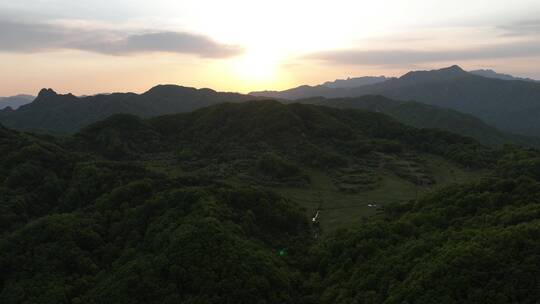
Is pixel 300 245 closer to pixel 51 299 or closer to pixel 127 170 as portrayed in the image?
pixel 51 299

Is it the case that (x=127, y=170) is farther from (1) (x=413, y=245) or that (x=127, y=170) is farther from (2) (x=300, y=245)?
(1) (x=413, y=245)

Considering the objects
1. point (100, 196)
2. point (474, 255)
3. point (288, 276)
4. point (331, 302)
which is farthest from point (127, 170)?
point (474, 255)

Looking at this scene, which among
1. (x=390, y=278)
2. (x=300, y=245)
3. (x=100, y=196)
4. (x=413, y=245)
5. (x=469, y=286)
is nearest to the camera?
(x=469, y=286)

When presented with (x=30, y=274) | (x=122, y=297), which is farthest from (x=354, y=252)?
(x=30, y=274)

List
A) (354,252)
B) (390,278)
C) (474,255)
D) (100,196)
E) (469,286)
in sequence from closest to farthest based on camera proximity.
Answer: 1. (469,286)
2. (474,255)
3. (390,278)
4. (354,252)
5. (100,196)

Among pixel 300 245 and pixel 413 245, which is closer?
→ pixel 413 245

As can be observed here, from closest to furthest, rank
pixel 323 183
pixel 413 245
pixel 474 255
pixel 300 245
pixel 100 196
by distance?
pixel 474 255 < pixel 413 245 < pixel 300 245 < pixel 100 196 < pixel 323 183

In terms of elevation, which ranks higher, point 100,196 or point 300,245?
point 100,196

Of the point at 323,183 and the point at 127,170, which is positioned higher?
the point at 127,170

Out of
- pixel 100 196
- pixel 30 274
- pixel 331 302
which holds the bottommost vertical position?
pixel 331 302

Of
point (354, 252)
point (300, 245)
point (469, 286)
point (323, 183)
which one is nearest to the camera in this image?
point (469, 286)
